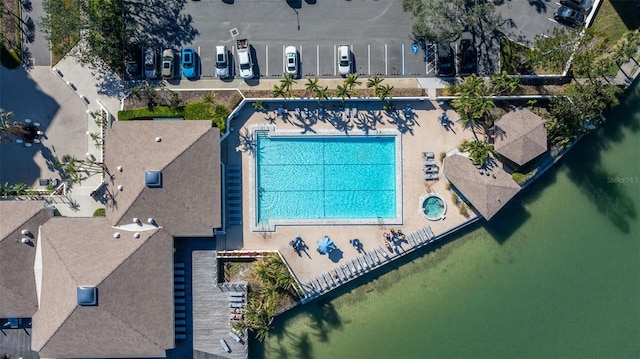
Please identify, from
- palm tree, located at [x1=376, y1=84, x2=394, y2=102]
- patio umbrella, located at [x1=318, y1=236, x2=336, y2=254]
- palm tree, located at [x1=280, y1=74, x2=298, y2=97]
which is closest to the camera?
palm tree, located at [x1=280, y1=74, x2=298, y2=97]

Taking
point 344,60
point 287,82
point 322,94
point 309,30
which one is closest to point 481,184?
point 322,94

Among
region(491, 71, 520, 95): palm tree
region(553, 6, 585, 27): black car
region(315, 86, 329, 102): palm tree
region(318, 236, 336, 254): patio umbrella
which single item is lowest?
region(318, 236, 336, 254): patio umbrella

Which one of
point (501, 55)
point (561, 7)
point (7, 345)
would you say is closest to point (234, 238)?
point (7, 345)

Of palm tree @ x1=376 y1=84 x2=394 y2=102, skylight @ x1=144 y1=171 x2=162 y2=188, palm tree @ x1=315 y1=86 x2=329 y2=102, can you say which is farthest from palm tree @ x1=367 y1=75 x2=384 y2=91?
skylight @ x1=144 y1=171 x2=162 y2=188

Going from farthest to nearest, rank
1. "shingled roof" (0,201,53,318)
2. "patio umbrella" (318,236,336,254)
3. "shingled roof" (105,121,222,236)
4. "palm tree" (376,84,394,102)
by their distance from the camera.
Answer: "patio umbrella" (318,236,336,254) < "palm tree" (376,84,394,102) < "shingled roof" (105,121,222,236) < "shingled roof" (0,201,53,318)

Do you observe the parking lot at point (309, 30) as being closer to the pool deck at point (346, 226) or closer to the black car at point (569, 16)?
the black car at point (569, 16)

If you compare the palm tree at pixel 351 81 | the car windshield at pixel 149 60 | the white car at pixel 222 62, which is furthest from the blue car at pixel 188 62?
the palm tree at pixel 351 81

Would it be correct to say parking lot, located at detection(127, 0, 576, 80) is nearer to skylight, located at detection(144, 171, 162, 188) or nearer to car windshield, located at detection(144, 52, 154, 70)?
car windshield, located at detection(144, 52, 154, 70)
